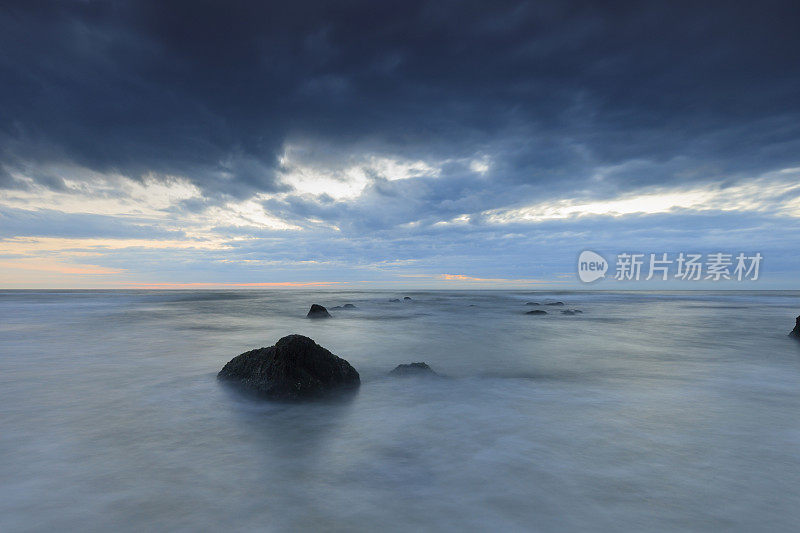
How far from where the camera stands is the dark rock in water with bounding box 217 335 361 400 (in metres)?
6.05

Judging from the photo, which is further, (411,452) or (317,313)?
(317,313)

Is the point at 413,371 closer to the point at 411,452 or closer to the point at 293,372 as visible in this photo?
the point at 293,372

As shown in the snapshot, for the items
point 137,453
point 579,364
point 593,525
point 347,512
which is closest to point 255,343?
point 137,453

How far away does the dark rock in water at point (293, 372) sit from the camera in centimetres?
605

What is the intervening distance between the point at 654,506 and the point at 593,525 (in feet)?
2.18

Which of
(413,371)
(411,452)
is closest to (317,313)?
(413,371)

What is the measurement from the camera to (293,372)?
6.18m

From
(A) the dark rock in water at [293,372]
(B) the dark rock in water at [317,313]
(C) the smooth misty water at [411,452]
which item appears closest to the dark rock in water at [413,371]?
(C) the smooth misty water at [411,452]

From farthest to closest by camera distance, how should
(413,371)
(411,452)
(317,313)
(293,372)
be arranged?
(317,313) < (413,371) < (293,372) < (411,452)

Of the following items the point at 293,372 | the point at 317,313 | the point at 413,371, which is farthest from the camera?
the point at 317,313

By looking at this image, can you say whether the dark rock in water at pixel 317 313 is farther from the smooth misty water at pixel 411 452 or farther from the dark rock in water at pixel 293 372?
the dark rock in water at pixel 293 372

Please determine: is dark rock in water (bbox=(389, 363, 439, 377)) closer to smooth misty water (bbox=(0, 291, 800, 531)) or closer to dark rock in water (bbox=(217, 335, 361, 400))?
smooth misty water (bbox=(0, 291, 800, 531))

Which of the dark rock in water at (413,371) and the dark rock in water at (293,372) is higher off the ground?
the dark rock in water at (293,372)

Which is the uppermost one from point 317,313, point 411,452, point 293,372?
point 293,372
